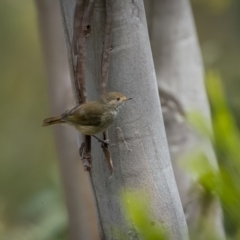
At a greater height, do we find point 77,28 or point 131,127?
point 77,28

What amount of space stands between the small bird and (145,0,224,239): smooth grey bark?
63cm

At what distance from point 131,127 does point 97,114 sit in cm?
11

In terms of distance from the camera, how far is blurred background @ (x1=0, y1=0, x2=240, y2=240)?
9.77ft

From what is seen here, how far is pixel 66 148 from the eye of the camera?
181cm

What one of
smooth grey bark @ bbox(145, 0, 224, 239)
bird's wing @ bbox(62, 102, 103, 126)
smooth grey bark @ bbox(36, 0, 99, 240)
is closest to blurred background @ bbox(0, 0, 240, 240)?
smooth grey bark @ bbox(36, 0, 99, 240)

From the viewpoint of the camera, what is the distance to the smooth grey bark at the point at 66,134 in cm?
178

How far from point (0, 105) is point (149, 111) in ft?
9.13

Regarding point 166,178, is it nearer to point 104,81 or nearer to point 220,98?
point 104,81

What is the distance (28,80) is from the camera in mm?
3615

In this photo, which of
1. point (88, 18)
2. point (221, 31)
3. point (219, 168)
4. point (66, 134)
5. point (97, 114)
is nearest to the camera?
point (219, 168)

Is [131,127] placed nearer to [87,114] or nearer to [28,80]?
[87,114]

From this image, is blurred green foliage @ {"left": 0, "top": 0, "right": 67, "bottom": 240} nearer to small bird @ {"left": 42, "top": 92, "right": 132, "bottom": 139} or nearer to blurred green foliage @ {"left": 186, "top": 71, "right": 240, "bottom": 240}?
small bird @ {"left": 42, "top": 92, "right": 132, "bottom": 139}

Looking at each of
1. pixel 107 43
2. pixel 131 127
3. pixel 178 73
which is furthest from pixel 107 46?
pixel 178 73

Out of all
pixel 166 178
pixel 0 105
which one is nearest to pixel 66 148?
pixel 166 178
